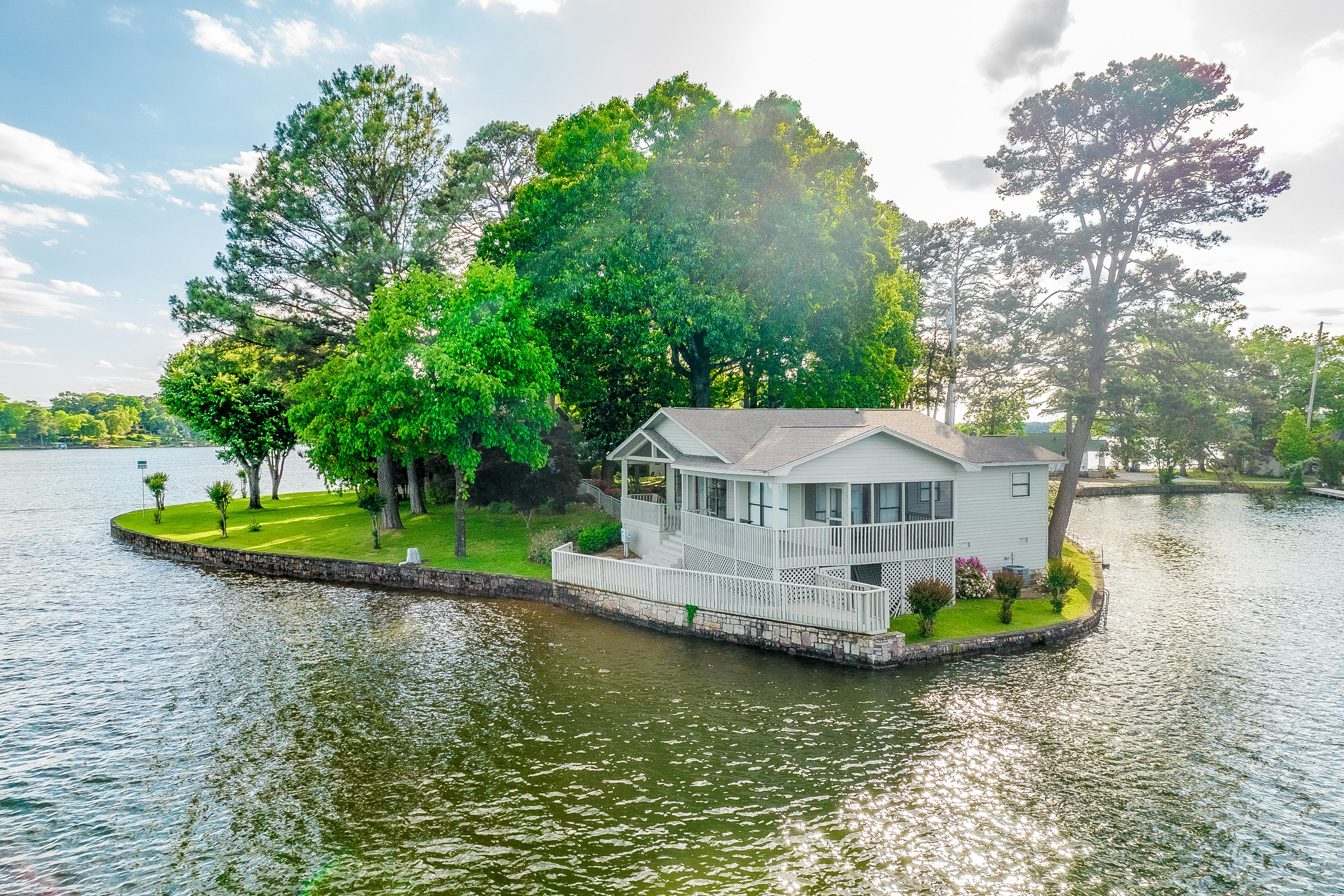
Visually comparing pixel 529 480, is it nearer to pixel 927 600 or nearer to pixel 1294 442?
pixel 927 600

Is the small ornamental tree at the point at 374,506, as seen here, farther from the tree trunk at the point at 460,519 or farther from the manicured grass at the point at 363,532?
the tree trunk at the point at 460,519

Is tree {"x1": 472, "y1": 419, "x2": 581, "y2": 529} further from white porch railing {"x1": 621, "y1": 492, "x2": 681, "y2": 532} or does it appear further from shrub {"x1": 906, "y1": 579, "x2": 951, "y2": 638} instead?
shrub {"x1": 906, "y1": 579, "x2": 951, "y2": 638}

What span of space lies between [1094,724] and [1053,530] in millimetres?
15297

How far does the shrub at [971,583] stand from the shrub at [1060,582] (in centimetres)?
184

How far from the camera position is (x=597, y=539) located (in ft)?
92.8

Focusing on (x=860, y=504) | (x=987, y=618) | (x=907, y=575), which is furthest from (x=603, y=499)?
(x=987, y=618)

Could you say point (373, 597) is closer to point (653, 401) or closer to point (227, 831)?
point (227, 831)

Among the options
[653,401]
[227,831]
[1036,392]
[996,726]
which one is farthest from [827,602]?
[653,401]

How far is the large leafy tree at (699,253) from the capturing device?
105 ft

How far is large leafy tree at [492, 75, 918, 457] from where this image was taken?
32031 mm

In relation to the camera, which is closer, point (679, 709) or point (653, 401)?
point (679, 709)

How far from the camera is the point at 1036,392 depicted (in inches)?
1082

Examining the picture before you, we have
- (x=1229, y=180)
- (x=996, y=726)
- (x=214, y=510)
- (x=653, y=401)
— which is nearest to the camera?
(x=996, y=726)

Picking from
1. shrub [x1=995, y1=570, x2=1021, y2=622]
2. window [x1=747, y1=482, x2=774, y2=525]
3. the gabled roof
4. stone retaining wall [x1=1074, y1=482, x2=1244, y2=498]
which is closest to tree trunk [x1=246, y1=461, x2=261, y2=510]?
the gabled roof
